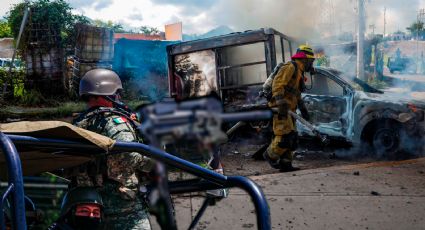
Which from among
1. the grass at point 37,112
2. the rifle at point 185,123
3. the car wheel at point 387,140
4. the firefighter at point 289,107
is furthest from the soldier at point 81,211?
the grass at point 37,112

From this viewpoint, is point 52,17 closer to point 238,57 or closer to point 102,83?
point 238,57

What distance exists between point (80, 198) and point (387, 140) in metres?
6.33

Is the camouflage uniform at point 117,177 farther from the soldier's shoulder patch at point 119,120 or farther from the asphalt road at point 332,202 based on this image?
the asphalt road at point 332,202

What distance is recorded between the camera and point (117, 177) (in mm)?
2412

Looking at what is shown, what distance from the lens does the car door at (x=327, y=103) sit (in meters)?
7.70

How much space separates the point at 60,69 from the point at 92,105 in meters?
13.7

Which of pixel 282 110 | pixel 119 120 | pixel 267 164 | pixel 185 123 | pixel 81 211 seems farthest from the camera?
pixel 267 164

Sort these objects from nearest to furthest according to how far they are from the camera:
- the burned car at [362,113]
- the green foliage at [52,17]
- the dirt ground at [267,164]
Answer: the dirt ground at [267,164]
the burned car at [362,113]
the green foliage at [52,17]

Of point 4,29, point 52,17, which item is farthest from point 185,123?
point 4,29

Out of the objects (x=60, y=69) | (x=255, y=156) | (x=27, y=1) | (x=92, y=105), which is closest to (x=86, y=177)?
(x=92, y=105)

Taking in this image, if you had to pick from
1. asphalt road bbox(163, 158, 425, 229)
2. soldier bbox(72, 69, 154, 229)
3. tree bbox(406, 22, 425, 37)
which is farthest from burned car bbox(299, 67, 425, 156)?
tree bbox(406, 22, 425, 37)

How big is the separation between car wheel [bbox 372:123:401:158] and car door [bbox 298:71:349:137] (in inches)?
21.7

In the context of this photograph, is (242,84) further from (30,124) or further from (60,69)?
(60,69)

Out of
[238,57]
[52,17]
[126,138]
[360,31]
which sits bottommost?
[126,138]
